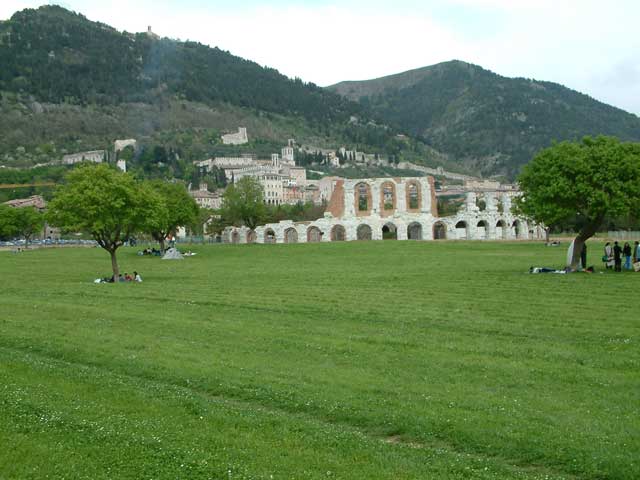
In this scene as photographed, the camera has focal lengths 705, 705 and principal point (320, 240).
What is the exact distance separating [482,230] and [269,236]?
23.2 m

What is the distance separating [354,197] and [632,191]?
50994 mm

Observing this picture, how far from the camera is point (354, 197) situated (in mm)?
77312

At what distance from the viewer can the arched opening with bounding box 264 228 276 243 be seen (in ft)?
250

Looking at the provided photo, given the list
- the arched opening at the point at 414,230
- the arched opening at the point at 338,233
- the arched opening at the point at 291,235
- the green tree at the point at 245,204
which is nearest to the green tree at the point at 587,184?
the arched opening at the point at 414,230

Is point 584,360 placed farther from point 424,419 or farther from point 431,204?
point 431,204

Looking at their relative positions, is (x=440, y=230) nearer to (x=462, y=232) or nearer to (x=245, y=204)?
(x=462, y=232)

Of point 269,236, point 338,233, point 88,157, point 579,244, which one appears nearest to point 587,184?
point 579,244

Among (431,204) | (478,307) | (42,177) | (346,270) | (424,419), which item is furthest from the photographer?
(42,177)

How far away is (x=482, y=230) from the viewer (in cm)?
7344

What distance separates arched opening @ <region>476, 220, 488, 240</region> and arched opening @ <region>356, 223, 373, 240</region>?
11.5 m

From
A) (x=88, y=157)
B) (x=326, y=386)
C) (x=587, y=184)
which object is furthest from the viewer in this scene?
(x=88, y=157)

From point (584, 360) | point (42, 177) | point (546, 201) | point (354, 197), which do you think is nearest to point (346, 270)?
point (546, 201)

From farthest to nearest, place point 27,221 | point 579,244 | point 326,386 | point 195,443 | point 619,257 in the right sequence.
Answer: point 27,221
point 579,244
point 619,257
point 326,386
point 195,443

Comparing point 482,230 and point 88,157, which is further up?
point 88,157
